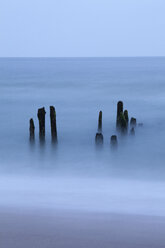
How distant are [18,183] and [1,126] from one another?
694cm

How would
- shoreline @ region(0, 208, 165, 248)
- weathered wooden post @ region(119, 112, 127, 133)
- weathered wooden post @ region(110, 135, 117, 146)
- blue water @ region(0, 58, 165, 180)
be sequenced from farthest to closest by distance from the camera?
weathered wooden post @ region(119, 112, 127, 133) → weathered wooden post @ region(110, 135, 117, 146) → blue water @ region(0, 58, 165, 180) → shoreline @ region(0, 208, 165, 248)

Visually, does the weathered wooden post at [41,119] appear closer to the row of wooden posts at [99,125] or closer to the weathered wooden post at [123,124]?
the row of wooden posts at [99,125]

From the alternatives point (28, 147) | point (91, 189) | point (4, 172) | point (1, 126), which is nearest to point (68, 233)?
point (91, 189)

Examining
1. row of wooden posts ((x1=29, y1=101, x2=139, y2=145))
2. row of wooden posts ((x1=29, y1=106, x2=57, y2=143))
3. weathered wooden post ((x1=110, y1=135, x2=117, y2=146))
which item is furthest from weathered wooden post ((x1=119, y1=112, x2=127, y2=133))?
row of wooden posts ((x1=29, y1=106, x2=57, y2=143))

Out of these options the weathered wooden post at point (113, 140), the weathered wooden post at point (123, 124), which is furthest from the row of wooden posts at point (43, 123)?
the weathered wooden post at point (123, 124)

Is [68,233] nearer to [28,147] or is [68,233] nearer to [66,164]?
[66,164]

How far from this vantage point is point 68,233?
4.62m

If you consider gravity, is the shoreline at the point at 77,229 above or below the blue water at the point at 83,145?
below

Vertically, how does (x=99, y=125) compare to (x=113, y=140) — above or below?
above

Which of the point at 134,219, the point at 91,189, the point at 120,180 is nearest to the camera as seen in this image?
the point at 134,219

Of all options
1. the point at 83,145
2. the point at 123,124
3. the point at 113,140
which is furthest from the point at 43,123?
the point at 123,124

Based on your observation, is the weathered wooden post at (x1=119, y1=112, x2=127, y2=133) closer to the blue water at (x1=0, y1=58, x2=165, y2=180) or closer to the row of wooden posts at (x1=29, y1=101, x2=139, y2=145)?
the row of wooden posts at (x1=29, y1=101, x2=139, y2=145)

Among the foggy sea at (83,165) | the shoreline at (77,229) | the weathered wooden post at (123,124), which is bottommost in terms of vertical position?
the shoreline at (77,229)

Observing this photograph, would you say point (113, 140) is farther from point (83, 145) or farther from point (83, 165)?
point (83, 165)
